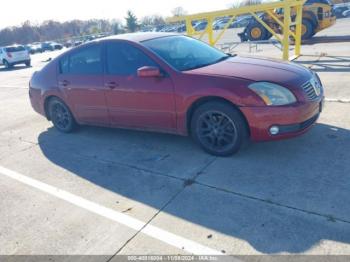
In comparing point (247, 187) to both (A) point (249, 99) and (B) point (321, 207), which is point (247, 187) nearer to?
(B) point (321, 207)

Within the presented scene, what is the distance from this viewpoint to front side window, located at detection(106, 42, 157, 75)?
429cm

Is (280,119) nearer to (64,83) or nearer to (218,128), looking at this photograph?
(218,128)

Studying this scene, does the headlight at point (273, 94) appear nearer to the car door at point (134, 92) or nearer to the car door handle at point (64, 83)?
the car door at point (134, 92)

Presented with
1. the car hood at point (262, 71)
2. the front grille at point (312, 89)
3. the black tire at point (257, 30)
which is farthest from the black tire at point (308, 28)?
the front grille at point (312, 89)

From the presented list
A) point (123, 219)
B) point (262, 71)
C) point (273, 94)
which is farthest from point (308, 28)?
point (123, 219)

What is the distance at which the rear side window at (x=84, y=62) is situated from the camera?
4770 millimetres

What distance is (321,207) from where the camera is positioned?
2.79 m

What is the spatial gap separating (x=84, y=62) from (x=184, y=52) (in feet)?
5.34

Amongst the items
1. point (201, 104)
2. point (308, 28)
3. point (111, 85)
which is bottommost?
point (201, 104)

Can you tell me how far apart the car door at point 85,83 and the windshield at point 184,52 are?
36.5 inches

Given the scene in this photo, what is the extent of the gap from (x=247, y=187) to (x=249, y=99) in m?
0.98

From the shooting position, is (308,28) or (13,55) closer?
(308,28)

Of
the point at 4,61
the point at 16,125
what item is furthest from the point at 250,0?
the point at 16,125

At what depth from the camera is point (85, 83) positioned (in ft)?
16.0
